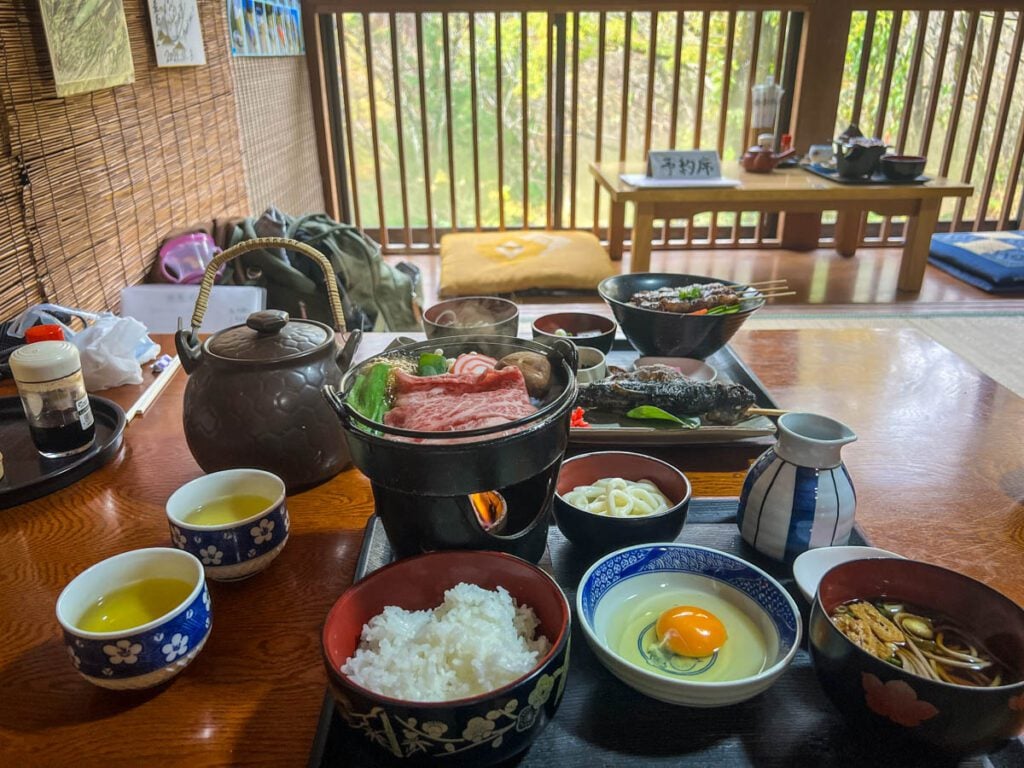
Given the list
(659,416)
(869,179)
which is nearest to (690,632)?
(659,416)

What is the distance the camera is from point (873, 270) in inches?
172

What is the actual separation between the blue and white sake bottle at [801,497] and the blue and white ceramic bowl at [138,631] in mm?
708

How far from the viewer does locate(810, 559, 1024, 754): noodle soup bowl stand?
2.18 ft

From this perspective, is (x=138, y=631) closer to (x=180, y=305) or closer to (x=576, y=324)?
(x=576, y=324)

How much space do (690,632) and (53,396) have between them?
1.05m

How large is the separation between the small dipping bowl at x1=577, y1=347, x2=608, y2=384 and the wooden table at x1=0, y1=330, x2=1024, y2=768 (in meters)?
0.24

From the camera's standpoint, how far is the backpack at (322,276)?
8.91ft

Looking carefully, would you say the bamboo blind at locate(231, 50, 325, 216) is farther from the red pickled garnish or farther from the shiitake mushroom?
the shiitake mushroom

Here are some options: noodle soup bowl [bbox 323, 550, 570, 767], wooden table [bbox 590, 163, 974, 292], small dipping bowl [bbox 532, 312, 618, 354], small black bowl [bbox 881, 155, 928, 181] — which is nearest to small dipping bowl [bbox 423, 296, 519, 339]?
small dipping bowl [bbox 532, 312, 618, 354]

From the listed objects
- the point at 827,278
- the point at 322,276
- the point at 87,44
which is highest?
the point at 87,44

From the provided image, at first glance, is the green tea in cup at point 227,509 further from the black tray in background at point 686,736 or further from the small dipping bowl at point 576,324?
the small dipping bowl at point 576,324

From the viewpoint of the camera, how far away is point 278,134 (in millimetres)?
3898

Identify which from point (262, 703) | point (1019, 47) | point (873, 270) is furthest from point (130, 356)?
point (1019, 47)

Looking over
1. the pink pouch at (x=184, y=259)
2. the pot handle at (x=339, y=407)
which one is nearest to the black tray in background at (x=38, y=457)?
the pot handle at (x=339, y=407)
